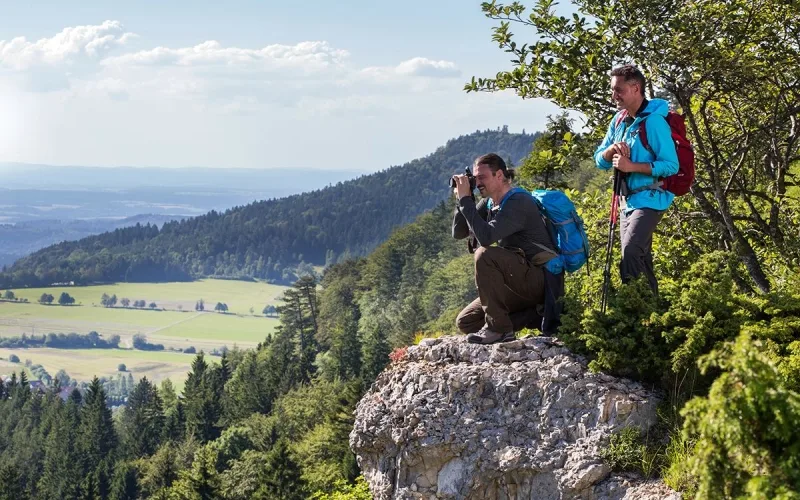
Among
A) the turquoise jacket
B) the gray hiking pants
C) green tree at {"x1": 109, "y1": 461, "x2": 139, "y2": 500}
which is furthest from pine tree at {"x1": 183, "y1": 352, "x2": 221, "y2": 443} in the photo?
the turquoise jacket

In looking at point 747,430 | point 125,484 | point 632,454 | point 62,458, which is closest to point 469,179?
point 632,454

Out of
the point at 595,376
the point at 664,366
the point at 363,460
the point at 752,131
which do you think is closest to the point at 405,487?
the point at 363,460

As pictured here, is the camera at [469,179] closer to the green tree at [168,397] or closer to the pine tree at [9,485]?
the pine tree at [9,485]

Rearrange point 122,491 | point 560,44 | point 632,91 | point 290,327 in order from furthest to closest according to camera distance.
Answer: point 290,327
point 122,491
point 560,44
point 632,91

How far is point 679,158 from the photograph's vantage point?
23.6ft

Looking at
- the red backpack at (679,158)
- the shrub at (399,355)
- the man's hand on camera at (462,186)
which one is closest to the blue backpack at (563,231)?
the man's hand on camera at (462,186)

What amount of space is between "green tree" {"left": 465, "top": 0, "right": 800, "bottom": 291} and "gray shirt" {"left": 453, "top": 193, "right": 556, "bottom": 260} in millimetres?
2634

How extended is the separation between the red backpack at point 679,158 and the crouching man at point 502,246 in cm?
112

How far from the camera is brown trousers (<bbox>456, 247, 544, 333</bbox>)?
24.6 feet

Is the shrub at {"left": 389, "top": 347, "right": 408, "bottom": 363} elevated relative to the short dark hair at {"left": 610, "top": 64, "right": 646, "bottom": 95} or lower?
lower

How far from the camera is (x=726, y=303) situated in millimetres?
6711

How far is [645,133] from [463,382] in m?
2.66

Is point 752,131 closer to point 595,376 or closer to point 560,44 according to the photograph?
point 560,44

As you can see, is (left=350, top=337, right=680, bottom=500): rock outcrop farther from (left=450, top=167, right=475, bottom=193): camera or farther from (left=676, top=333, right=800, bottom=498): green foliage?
(left=676, top=333, right=800, bottom=498): green foliage
